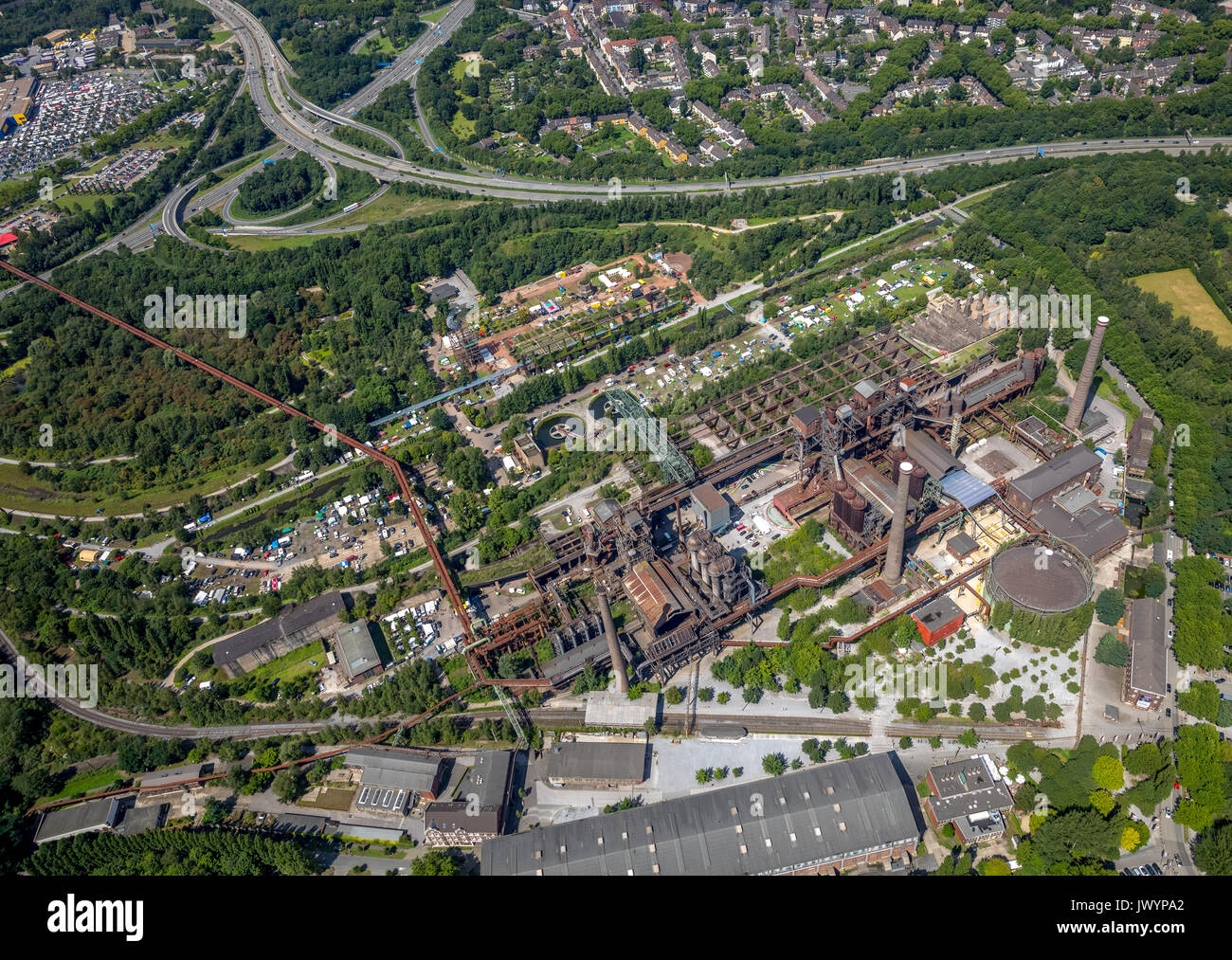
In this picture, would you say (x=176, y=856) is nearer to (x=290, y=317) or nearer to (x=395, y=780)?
(x=395, y=780)

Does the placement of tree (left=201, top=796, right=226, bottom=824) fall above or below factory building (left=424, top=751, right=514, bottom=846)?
below

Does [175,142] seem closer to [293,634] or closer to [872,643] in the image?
[293,634]

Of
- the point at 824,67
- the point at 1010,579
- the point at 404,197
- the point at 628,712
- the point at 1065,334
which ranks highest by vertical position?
the point at 824,67

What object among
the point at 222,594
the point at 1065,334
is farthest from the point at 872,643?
the point at 222,594

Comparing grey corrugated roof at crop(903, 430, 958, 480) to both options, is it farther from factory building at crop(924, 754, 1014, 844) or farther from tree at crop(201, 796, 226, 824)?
tree at crop(201, 796, 226, 824)

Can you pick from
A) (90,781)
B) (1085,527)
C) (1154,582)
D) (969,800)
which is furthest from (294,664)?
(1154,582)

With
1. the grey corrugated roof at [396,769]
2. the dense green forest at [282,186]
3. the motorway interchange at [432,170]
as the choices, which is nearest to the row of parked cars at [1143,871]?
the grey corrugated roof at [396,769]

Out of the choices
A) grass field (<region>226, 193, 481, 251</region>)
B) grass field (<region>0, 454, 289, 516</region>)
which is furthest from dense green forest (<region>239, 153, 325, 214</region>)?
grass field (<region>0, 454, 289, 516</region>)
